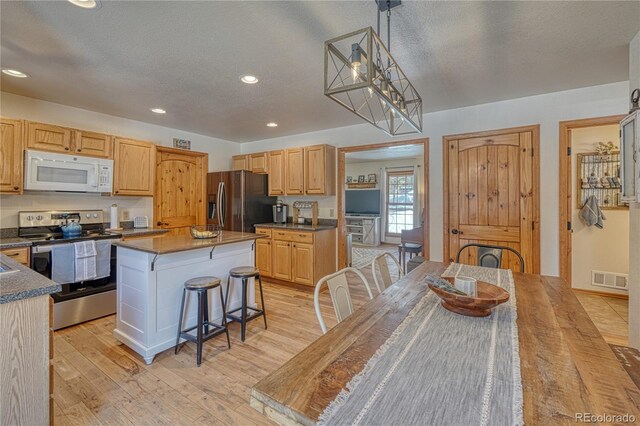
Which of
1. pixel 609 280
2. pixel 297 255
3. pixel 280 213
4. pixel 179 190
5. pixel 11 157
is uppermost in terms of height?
pixel 11 157

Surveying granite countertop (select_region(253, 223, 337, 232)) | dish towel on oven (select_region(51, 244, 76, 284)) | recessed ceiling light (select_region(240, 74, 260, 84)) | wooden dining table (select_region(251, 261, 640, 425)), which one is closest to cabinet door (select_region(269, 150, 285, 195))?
granite countertop (select_region(253, 223, 337, 232))

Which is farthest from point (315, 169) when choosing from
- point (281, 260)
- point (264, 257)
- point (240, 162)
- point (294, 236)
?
point (240, 162)

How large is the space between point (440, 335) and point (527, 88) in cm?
302

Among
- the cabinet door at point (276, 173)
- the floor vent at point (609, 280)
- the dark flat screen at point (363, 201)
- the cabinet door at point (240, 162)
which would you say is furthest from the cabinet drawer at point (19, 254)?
the dark flat screen at point (363, 201)

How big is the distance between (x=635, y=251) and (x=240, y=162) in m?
5.14

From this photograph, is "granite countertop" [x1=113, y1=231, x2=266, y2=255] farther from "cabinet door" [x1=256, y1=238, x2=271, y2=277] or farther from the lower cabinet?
"cabinet door" [x1=256, y1=238, x2=271, y2=277]

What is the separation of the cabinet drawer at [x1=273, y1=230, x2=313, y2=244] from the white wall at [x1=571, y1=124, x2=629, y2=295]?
3728mm

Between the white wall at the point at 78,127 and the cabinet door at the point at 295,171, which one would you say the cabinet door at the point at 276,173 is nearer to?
the cabinet door at the point at 295,171

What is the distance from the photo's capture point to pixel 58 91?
3.06 m

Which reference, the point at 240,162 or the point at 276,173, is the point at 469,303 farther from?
the point at 240,162

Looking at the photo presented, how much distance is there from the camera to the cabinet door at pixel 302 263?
4.11 m

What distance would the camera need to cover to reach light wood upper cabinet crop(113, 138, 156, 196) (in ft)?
12.1

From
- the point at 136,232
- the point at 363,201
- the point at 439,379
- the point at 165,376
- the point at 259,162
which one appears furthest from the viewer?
the point at 363,201

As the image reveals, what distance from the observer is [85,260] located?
3.06 metres
